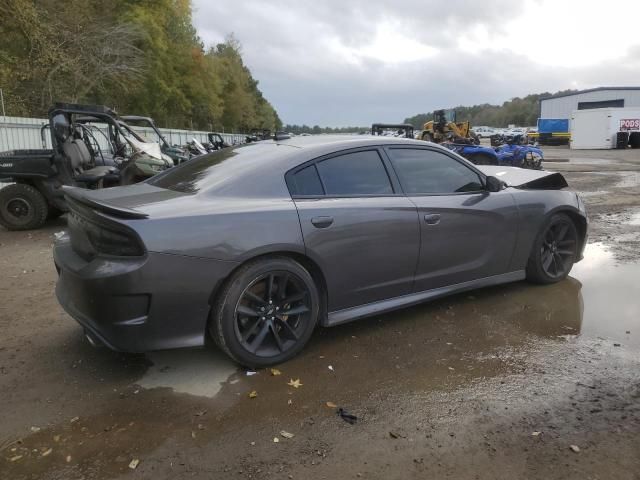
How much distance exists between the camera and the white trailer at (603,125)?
37.2 meters

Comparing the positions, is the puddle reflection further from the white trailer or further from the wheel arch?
the white trailer

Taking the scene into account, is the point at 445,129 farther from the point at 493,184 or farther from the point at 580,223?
the point at 493,184

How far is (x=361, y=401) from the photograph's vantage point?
2992mm

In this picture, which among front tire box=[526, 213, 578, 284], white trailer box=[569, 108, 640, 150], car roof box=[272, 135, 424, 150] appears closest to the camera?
car roof box=[272, 135, 424, 150]

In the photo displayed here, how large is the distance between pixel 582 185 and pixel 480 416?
13.1 m

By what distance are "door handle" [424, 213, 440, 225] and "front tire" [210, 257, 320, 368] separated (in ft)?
3.56

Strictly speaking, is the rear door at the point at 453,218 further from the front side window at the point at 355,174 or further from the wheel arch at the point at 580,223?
the wheel arch at the point at 580,223

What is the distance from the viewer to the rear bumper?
113 inches

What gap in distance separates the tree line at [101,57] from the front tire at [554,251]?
2235 centimetres

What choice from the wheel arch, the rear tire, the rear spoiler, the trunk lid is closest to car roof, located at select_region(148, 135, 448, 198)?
the rear spoiler

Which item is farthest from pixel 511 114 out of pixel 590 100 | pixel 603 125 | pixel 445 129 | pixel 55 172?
pixel 55 172

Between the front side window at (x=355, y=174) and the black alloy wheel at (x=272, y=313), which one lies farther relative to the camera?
the front side window at (x=355, y=174)

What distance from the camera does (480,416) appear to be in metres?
2.82

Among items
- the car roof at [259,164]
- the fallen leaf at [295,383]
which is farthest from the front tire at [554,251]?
the fallen leaf at [295,383]
